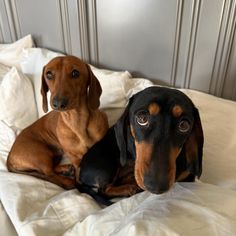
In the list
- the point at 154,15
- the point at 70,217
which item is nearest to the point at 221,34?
the point at 154,15

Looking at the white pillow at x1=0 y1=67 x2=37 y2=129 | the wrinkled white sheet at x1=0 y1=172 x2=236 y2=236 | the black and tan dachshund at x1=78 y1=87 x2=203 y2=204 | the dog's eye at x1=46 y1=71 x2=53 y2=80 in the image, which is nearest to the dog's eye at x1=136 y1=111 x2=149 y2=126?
the black and tan dachshund at x1=78 y1=87 x2=203 y2=204

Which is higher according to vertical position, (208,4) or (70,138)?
(208,4)

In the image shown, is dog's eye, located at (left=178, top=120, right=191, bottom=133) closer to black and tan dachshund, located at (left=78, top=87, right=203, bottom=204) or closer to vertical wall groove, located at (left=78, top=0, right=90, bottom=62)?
black and tan dachshund, located at (left=78, top=87, right=203, bottom=204)

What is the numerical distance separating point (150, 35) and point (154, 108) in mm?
716

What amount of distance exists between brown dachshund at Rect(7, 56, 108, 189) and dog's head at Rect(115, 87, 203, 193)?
0.34m

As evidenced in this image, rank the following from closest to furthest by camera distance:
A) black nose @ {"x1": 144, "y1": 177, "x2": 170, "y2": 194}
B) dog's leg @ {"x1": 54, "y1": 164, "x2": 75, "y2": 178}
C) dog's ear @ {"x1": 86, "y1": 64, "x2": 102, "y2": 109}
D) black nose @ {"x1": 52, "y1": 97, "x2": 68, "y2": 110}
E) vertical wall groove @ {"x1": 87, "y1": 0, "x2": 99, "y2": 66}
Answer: black nose @ {"x1": 144, "y1": 177, "x2": 170, "y2": 194}, black nose @ {"x1": 52, "y1": 97, "x2": 68, "y2": 110}, dog's ear @ {"x1": 86, "y1": 64, "x2": 102, "y2": 109}, dog's leg @ {"x1": 54, "y1": 164, "x2": 75, "y2": 178}, vertical wall groove @ {"x1": 87, "y1": 0, "x2": 99, "y2": 66}

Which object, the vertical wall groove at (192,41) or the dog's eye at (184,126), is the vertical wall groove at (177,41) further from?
the dog's eye at (184,126)

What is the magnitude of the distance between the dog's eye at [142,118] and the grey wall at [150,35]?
0.65 m

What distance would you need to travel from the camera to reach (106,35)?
1.69m

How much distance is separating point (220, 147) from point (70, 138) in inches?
30.4

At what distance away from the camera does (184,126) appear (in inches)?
38.7

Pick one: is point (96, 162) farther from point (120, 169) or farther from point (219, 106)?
point (219, 106)

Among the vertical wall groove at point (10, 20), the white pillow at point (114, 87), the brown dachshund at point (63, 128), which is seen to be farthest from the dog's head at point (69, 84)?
the vertical wall groove at point (10, 20)

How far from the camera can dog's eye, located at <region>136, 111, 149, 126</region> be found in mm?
983
